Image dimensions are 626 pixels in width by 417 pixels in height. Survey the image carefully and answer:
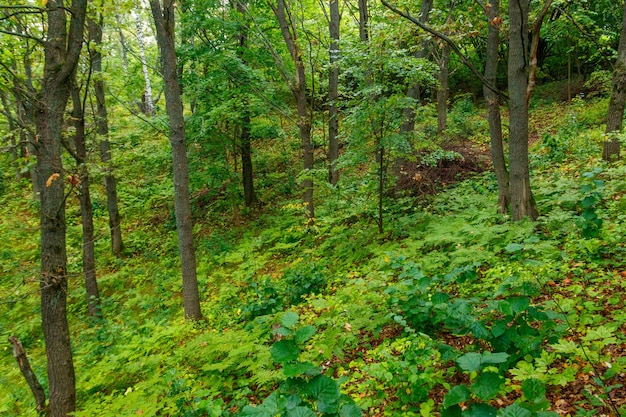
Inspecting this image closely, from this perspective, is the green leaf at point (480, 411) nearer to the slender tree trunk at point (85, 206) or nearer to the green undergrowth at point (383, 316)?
the green undergrowth at point (383, 316)

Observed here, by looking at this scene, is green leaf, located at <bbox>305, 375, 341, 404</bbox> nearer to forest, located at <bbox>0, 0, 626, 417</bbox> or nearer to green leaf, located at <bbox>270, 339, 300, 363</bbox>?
forest, located at <bbox>0, 0, 626, 417</bbox>

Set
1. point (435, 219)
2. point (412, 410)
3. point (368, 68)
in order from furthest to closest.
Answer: point (435, 219), point (368, 68), point (412, 410)

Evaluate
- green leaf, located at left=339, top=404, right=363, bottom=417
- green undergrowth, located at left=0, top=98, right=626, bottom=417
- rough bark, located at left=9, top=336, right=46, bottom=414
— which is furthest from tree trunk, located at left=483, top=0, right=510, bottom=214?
rough bark, located at left=9, top=336, right=46, bottom=414

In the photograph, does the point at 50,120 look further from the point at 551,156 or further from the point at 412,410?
the point at 551,156

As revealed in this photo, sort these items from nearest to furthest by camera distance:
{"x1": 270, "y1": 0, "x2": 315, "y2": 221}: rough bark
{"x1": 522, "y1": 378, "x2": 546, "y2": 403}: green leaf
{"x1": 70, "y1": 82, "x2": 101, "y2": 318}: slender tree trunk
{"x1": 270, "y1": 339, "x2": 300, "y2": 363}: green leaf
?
1. {"x1": 270, "y1": 339, "x2": 300, "y2": 363}: green leaf
2. {"x1": 522, "y1": 378, "x2": 546, "y2": 403}: green leaf
3. {"x1": 70, "y1": 82, "x2": 101, "y2": 318}: slender tree trunk
4. {"x1": 270, "y1": 0, "x2": 315, "y2": 221}: rough bark

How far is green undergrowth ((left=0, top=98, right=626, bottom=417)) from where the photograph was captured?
2.84 m

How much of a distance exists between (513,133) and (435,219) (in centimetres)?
232

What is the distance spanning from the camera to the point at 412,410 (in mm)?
3121

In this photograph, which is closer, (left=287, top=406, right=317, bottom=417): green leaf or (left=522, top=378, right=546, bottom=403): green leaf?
(left=287, top=406, right=317, bottom=417): green leaf

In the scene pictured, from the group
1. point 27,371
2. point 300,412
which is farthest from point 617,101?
point 27,371

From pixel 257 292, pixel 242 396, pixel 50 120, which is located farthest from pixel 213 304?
pixel 50 120

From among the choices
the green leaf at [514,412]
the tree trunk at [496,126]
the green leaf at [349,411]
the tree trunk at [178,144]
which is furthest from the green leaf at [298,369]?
the tree trunk at [496,126]

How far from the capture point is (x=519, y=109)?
5.26 metres

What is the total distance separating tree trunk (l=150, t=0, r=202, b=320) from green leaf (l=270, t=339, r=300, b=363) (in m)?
4.88
